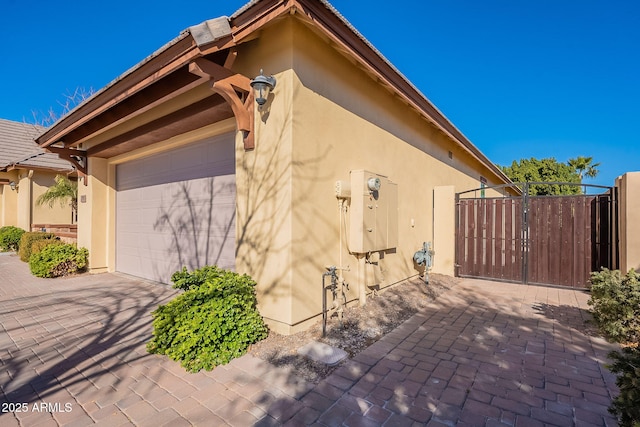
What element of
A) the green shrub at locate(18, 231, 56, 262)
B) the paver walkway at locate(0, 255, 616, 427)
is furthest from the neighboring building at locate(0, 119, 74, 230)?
→ the paver walkway at locate(0, 255, 616, 427)

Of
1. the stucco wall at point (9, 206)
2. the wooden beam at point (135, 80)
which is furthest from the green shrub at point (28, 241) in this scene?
the stucco wall at point (9, 206)

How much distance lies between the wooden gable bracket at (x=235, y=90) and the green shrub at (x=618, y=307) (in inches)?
210

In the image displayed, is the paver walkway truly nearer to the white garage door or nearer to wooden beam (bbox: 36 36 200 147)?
the white garage door

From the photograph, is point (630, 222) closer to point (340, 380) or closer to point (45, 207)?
point (340, 380)

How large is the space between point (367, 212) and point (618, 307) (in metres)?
3.50

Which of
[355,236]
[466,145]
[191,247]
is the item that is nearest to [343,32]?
[355,236]

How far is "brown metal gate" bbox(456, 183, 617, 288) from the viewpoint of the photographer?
21.2 feet

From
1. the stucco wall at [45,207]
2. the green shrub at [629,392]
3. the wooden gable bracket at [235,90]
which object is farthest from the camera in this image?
the stucco wall at [45,207]

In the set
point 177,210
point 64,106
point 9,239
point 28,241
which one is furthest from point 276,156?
point 64,106

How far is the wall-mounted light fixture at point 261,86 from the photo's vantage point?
380 cm

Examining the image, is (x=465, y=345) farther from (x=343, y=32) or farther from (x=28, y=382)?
(x=28, y=382)

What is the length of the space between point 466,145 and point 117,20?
12.3 metres

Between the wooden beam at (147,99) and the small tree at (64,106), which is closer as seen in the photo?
the wooden beam at (147,99)

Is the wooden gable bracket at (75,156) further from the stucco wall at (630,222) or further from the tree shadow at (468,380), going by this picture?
the stucco wall at (630,222)
